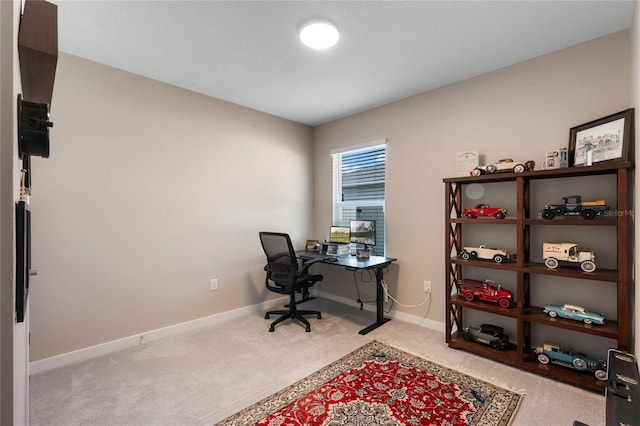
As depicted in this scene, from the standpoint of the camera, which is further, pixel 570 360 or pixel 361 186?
pixel 361 186

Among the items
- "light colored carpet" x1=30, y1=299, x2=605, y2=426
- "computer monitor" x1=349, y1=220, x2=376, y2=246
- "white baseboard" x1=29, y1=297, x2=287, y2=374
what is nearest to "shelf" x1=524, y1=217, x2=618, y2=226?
"light colored carpet" x1=30, y1=299, x2=605, y2=426

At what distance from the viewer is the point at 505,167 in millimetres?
2393

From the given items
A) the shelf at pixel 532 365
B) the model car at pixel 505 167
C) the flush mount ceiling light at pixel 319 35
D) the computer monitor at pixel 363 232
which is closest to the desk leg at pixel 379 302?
the computer monitor at pixel 363 232

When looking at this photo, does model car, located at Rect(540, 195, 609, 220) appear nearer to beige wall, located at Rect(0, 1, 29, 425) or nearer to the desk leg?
the desk leg

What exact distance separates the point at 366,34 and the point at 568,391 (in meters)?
2.78

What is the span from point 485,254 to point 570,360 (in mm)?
885

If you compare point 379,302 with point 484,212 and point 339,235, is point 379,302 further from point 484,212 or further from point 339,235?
point 484,212

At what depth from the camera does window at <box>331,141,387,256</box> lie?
11.9 ft

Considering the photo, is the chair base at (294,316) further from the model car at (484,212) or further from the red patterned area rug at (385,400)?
the model car at (484,212)

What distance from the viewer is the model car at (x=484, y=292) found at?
2406mm

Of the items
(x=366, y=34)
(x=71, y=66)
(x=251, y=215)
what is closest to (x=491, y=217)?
(x=366, y=34)

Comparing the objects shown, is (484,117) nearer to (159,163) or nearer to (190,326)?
(159,163)

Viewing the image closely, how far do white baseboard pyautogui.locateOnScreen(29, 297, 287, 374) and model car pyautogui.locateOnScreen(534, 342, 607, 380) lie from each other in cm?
279

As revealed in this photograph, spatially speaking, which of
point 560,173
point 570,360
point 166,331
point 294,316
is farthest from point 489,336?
point 166,331
